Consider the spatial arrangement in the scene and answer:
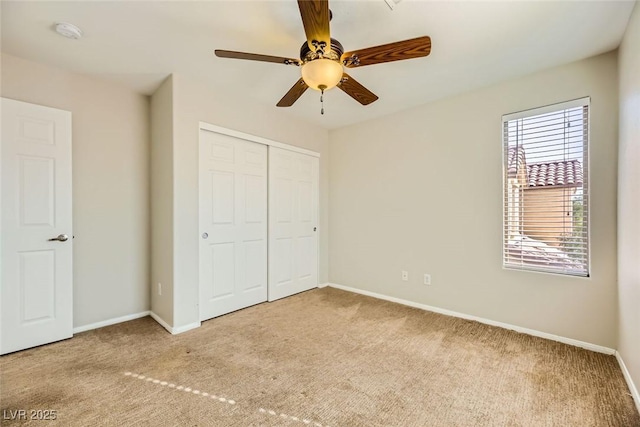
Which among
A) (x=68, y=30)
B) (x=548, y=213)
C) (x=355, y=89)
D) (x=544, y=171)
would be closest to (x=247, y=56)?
(x=355, y=89)

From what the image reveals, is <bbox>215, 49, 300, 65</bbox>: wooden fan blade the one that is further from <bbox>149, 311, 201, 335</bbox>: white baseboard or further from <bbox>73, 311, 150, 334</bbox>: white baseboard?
<bbox>73, 311, 150, 334</bbox>: white baseboard

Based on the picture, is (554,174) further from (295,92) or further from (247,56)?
(247,56)

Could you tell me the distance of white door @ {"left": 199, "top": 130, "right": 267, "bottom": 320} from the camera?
2.99m

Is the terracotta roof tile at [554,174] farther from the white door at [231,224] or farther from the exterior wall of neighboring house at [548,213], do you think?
the white door at [231,224]

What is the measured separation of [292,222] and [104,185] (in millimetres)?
2146

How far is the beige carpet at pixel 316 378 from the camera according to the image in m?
1.62

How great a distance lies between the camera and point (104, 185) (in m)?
2.86

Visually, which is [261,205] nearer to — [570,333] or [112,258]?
[112,258]

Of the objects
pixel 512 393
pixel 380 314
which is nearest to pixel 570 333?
pixel 512 393

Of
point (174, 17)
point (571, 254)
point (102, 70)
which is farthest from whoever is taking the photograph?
point (102, 70)

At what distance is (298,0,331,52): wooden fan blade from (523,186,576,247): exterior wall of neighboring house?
2.34 meters

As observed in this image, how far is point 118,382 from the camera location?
1.92 m

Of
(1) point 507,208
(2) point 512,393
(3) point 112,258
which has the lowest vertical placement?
(2) point 512,393

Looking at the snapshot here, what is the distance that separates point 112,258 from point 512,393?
3.66 meters
